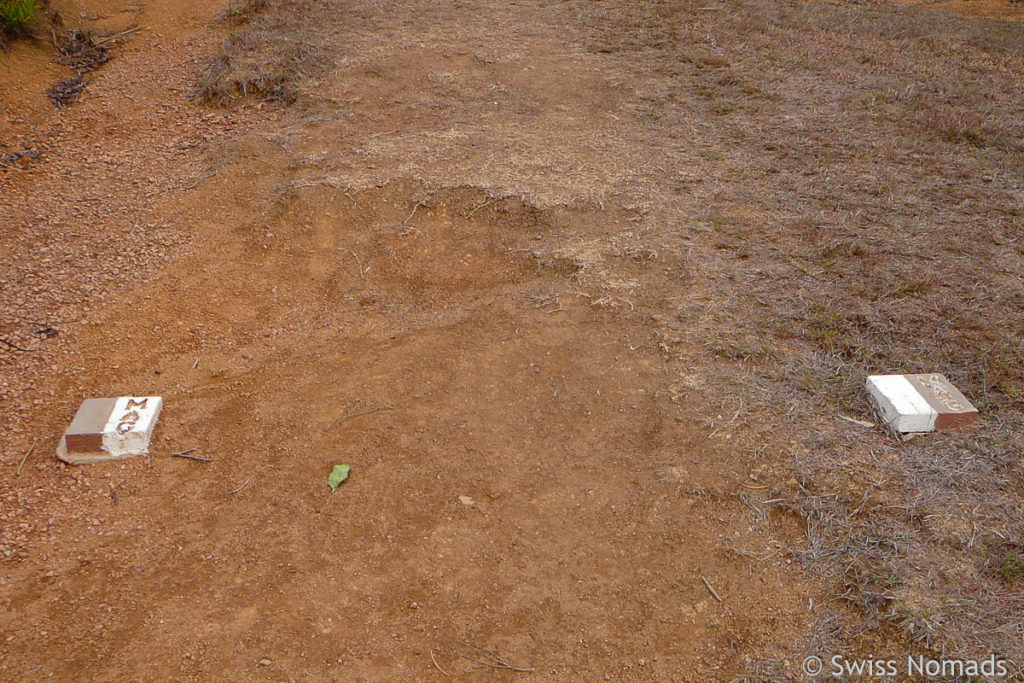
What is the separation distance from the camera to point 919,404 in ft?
9.12

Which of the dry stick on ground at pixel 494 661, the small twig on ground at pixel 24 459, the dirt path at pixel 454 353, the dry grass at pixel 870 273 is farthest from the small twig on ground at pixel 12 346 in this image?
the dry grass at pixel 870 273

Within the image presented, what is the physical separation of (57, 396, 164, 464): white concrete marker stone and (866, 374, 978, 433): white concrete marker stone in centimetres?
273

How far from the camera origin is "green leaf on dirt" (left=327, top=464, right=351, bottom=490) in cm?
270

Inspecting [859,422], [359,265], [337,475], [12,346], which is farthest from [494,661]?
[12,346]

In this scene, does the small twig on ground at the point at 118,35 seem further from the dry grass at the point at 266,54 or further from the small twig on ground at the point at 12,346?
the small twig on ground at the point at 12,346

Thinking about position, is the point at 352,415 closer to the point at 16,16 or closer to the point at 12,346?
the point at 12,346

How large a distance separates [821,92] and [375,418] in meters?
4.15

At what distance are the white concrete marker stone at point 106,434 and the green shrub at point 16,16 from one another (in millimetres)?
3975

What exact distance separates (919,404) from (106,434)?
2.95 meters

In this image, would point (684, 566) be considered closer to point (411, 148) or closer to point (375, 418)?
point (375, 418)

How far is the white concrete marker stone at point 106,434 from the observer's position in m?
2.77

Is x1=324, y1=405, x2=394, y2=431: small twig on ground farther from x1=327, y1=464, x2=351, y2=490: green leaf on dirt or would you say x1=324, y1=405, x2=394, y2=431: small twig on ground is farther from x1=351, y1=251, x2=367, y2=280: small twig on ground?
x1=351, y1=251, x2=367, y2=280: small twig on ground

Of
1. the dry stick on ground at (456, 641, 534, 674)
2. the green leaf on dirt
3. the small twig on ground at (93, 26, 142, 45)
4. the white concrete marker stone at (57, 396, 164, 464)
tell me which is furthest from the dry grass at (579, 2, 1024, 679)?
the small twig on ground at (93, 26, 142, 45)

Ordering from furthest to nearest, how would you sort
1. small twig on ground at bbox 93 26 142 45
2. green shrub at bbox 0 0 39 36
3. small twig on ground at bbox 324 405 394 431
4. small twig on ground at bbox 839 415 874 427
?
1. small twig on ground at bbox 93 26 142 45
2. green shrub at bbox 0 0 39 36
3. small twig on ground at bbox 324 405 394 431
4. small twig on ground at bbox 839 415 874 427
